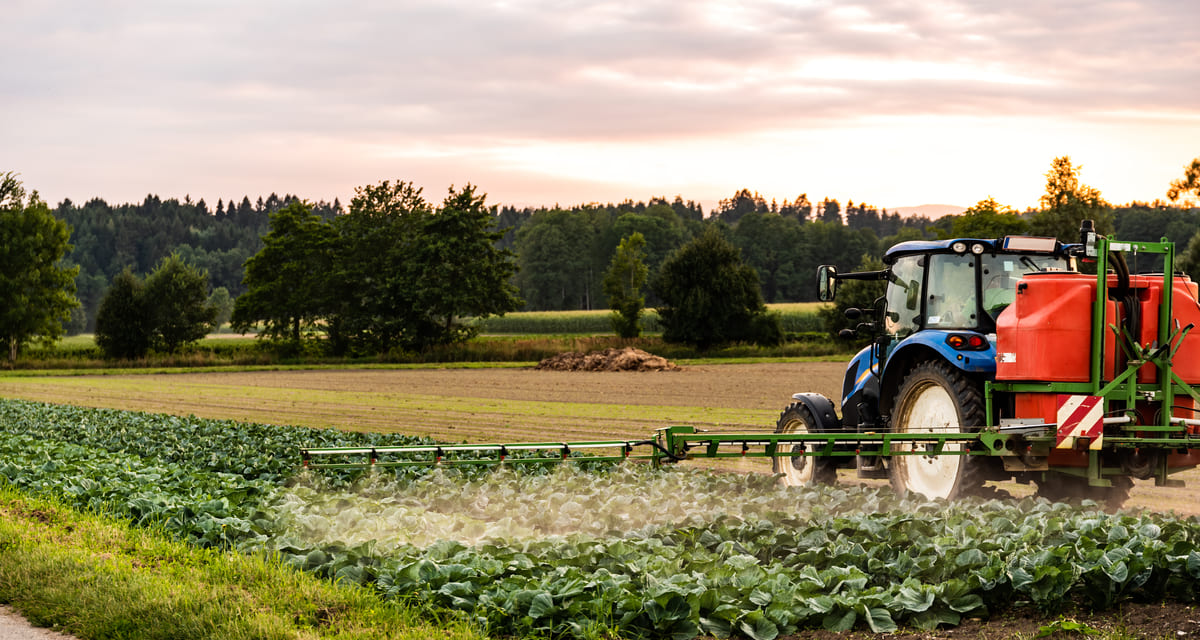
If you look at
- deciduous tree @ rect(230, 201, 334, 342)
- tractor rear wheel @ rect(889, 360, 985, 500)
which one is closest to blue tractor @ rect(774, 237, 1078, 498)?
tractor rear wheel @ rect(889, 360, 985, 500)

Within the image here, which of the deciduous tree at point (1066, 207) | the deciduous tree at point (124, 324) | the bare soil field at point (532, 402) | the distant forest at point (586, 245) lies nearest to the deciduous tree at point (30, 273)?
the deciduous tree at point (124, 324)

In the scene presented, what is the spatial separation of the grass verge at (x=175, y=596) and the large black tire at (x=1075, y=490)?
21.2 feet

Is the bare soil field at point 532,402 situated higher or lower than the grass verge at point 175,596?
lower

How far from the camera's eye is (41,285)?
63531 mm

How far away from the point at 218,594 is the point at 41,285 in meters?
65.0

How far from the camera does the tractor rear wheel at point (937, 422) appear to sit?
921 centimetres

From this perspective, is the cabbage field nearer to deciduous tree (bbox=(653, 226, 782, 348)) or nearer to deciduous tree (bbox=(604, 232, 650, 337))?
deciduous tree (bbox=(653, 226, 782, 348))

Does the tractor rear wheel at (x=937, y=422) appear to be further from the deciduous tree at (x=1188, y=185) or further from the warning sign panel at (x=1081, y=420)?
the deciduous tree at (x=1188, y=185)

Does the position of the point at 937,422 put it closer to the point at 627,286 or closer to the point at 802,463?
the point at 802,463

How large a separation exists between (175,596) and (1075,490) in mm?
7835

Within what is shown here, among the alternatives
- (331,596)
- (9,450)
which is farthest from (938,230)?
(331,596)

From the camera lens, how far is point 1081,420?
8508 mm

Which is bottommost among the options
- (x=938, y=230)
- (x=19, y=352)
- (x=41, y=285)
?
(x=19, y=352)

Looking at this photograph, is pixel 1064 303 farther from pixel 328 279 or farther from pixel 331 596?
pixel 328 279
